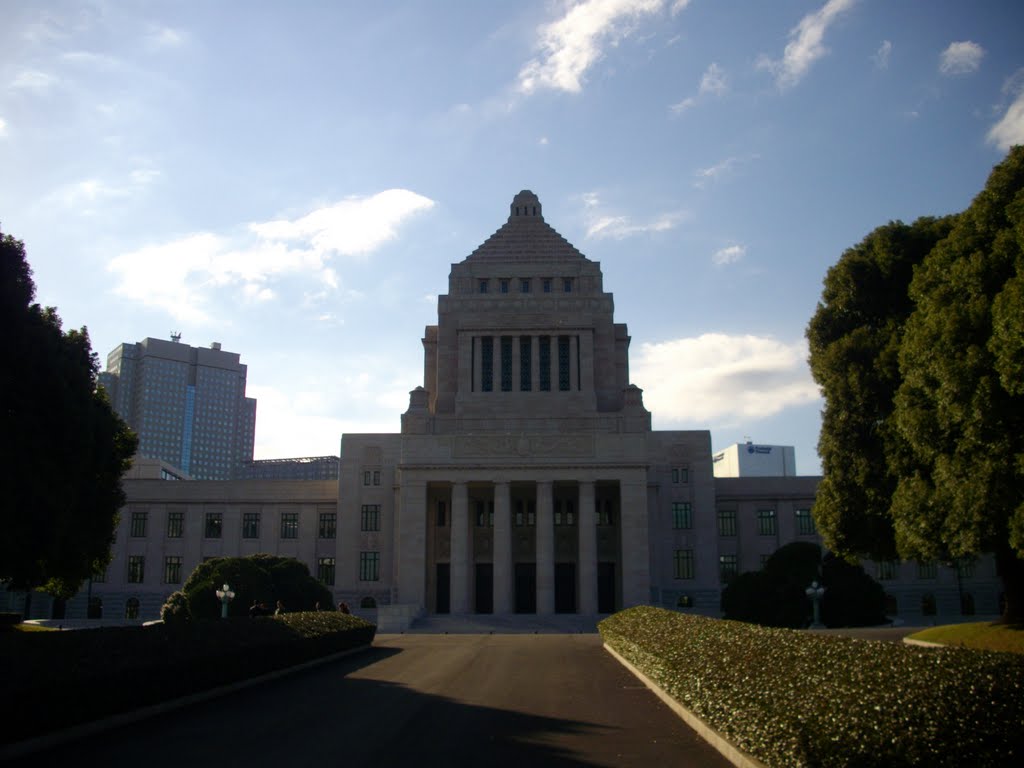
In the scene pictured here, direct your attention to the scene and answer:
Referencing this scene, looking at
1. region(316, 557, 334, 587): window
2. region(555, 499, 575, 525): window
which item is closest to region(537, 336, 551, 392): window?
region(555, 499, 575, 525): window

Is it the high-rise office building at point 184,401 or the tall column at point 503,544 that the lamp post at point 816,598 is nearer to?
the tall column at point 503,544

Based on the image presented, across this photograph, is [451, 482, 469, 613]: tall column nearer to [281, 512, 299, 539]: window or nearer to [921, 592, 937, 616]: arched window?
[281, 512, 299, 539]: window

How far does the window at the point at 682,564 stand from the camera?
65.4 metres

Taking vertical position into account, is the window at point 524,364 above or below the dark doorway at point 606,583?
Answer: above

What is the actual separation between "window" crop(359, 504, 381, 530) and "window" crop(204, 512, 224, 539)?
1172cm

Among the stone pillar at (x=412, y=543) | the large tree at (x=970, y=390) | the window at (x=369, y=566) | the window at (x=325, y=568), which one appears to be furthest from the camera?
the window at (x=325, y=568)

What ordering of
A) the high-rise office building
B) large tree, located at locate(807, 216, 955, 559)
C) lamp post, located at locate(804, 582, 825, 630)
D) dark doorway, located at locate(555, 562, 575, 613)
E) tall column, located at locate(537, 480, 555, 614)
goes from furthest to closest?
the high-rise office building
dark doorway, located at locate(555, 562, 575, 613)
tall column, located at locate(537, 480, 555, 614)
lamp post, located at locate(804, 582, 825, 630)
large tree, located at locate(807, 216, 955, 559)

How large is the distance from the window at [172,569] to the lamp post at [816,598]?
1844 inches

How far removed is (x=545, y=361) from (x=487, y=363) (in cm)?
451

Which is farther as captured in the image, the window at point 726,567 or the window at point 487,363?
the window at point 487,363

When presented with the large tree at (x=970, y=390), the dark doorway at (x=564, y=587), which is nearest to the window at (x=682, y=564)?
the dark doorway at (x=564, y=587)

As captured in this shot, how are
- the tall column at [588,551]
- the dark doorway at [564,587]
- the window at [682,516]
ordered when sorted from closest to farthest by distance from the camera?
the tall column at [588,551] < the dark doorway at [564,587] < the window at [682,516]

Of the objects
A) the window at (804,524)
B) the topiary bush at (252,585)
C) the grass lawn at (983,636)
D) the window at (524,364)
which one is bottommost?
the grass lawn at (983,636)

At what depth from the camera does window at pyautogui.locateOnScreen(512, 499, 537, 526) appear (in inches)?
2547
